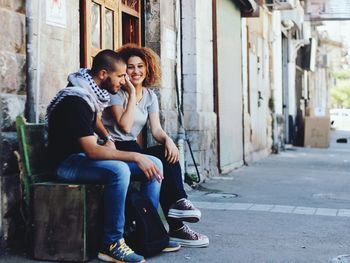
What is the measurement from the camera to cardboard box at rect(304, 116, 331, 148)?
19844 millimetres

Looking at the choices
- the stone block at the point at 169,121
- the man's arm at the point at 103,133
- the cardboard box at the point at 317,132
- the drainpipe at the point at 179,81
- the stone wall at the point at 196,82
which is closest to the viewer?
the man's arm at the point at 103,133

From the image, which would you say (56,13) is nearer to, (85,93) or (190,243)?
(85,93)

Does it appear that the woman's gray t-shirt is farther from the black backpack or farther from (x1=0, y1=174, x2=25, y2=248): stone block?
(x1=0, y1=174, x2=25, y2=248): stone block

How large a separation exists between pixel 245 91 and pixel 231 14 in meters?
1.83

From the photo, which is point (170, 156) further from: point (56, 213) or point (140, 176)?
point (56, 213)

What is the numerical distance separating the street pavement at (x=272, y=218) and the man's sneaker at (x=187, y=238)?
6 centimetres

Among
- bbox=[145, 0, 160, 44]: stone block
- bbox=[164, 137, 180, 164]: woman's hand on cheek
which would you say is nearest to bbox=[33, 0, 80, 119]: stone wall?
bbox=[164, 137, 180, 164]: woman's hand on cheek

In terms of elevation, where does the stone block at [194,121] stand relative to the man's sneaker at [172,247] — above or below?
above

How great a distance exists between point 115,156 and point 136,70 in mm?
1042

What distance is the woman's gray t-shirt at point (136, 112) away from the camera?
4.98m

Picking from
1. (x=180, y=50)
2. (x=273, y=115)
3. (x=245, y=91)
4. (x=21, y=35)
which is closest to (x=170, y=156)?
(x=21, y=35)

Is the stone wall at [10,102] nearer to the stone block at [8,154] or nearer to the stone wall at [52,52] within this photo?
the stone block at [8,154]

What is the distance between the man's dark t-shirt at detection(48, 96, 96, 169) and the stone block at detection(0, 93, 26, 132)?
365 millimetres

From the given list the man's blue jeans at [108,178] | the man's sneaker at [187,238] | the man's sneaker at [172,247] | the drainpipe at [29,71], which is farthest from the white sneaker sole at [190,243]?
the drainpipe at [29,71]
